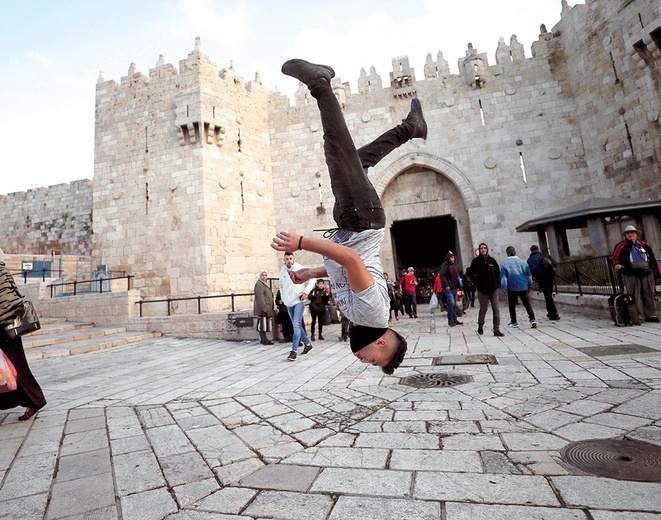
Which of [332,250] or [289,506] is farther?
[332,250]

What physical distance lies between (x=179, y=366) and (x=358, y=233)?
5.04 meters

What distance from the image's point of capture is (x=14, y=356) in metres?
3.59

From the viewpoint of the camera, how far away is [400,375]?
4465mm

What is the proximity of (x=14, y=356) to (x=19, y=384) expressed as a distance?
0.28m

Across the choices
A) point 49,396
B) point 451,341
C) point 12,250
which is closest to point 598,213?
point 451,341

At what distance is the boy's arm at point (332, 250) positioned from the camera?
195cm

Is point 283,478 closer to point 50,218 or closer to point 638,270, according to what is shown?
point 638,270

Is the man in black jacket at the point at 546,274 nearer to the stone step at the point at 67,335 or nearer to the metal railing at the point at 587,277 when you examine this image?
the metal railing at the point at 587,277

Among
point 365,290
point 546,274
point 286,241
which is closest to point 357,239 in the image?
point 365,290

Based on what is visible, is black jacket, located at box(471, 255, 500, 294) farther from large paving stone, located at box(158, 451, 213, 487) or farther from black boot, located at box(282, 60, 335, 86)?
large paving stone, located at box(158, 451, 213, 487)

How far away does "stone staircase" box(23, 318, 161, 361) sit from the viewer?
318 inches

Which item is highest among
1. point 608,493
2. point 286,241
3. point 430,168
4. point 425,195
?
Result: point 430,168

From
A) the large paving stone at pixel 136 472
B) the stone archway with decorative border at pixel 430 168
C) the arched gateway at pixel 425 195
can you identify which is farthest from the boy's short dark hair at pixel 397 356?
the stone archway with decorative border at pixel 430 168

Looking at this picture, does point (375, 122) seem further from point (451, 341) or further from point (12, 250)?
point (12, 250)
